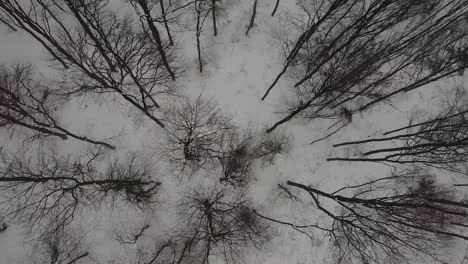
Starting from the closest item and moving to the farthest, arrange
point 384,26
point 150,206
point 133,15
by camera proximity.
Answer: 1. point 384,26
2. point 150,206
3. point 133,15

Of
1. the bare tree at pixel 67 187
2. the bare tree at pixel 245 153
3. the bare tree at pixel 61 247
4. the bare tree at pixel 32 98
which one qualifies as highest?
the bare tree at pixel 32 98

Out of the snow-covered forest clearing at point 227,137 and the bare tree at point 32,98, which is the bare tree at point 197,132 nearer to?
the snow-covered forest clearing at point 227,137

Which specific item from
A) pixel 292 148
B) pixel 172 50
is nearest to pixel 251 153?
pixel 292 148

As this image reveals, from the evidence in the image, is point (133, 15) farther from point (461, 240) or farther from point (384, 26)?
point (461, 240)

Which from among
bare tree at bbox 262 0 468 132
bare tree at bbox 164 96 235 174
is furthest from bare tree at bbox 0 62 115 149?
bare tree at bbox 262 0 468 132

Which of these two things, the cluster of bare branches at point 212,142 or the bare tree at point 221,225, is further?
the cluster of bare branches at point 212,142

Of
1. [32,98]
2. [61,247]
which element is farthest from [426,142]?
[32,98]

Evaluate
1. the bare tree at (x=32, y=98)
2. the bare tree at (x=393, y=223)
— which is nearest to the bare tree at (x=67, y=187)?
the bare tree at (x=32, y=98)
